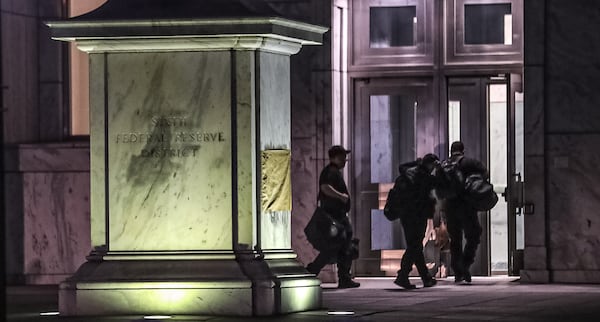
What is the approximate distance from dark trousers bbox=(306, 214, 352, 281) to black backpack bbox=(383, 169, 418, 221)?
1.98ft

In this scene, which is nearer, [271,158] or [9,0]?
[271,158]

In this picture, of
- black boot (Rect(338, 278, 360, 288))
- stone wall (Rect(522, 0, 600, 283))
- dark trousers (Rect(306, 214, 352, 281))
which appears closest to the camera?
dark trousers (Rect(306, 214, 352, 281))

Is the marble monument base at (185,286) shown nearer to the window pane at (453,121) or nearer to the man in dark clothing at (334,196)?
the man in dark clothing at (334,196)

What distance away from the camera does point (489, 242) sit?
23.3 meters

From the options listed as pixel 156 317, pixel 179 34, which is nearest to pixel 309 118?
pixel 179 34

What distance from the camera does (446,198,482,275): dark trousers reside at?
21781 mm

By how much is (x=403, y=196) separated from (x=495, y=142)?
2.67m

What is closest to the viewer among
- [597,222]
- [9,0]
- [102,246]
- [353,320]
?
[353,320]

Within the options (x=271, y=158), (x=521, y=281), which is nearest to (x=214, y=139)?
(x=271, y=158)

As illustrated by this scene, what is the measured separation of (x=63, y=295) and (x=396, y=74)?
8.16m

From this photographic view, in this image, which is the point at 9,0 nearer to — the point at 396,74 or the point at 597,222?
the point at 396,74

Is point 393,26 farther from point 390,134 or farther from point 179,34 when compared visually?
point 179,34

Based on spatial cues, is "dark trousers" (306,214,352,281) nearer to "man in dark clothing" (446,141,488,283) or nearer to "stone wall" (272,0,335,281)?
"stone wall" (272,0,335,281)

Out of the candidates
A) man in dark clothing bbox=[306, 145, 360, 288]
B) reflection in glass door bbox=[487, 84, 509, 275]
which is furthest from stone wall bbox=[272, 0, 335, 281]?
reflection in glass door bbox=[487, 84, 509, 275]
